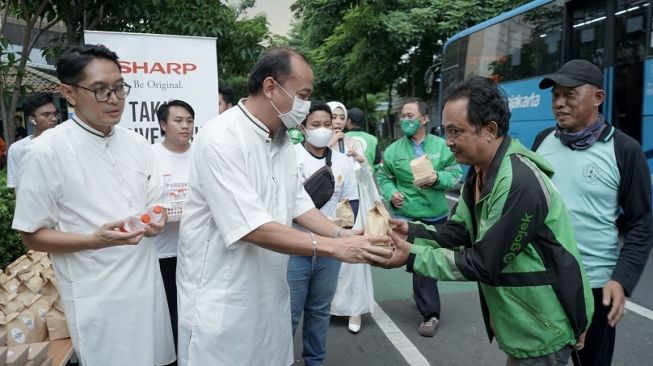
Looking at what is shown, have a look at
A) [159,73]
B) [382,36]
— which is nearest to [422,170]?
[159,73]

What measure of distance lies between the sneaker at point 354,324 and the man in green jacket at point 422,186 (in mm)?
492

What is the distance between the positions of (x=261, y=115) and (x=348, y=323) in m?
2.75

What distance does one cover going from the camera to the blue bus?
6.73 metres

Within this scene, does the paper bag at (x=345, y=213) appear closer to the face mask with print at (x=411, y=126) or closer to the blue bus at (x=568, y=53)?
the face mask with print at (x=411, y=126)

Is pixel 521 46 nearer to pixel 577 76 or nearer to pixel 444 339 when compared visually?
pixel 444 339

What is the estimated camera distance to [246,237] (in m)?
1.85

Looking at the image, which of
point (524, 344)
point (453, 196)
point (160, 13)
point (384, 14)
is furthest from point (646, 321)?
point (384, 14)

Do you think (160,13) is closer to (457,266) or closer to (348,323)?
(348,323)

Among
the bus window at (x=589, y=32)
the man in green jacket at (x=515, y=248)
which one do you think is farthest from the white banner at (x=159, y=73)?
the bus window at (x=589, y=32)

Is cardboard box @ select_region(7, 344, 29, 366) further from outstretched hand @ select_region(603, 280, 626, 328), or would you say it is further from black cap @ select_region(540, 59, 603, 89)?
black cap @ select_region(540, 59, 603, 89)

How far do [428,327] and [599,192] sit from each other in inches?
82.9

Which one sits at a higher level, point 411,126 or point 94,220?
point 411,126

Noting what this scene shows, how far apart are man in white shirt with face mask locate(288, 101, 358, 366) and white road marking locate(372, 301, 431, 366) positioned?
2.24ft

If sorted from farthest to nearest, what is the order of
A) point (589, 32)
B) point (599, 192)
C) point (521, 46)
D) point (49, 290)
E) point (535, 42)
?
1. point (521, 46)
2. point (535, 42)
3. point (589, 32)
4. point (49, 290)
5. point (599, 192)
